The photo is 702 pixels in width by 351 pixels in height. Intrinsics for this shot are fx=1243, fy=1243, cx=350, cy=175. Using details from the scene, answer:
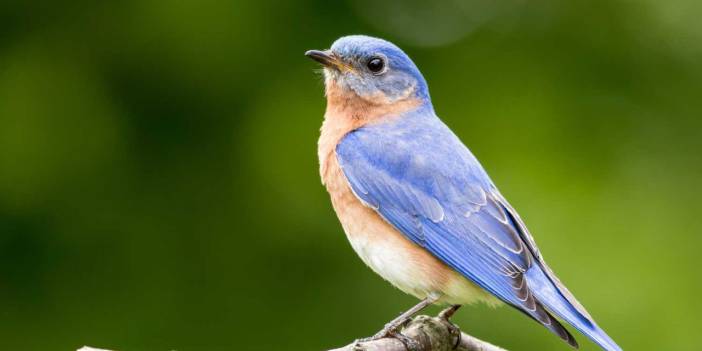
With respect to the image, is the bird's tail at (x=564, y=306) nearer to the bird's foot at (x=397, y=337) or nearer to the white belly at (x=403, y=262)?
the white belly at (x=403, y=262)

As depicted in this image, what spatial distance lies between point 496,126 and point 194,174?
1.93 metres

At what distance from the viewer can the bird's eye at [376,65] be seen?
691cm

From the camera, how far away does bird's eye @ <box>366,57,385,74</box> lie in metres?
6.91

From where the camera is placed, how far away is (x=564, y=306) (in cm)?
582

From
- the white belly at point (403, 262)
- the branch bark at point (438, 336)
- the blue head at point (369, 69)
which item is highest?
the blue head at point (369, 69)

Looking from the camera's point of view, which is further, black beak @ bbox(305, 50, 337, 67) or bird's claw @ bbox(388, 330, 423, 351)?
black beak @ bbox(305, 50, 337, 67)

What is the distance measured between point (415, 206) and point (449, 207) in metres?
0.17

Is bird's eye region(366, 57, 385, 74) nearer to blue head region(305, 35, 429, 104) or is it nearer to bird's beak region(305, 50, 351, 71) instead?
blue head region(305, 35, 429, 104)

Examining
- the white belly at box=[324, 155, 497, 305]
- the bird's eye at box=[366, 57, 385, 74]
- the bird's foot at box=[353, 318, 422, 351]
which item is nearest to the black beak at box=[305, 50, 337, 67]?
the bird's eye at box=[366, 57, 385, 74]

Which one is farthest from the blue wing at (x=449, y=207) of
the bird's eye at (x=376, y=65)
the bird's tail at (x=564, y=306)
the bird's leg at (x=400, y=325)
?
the bird's eye at (x=376, y=65)

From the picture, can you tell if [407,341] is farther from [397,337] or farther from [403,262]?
[403,262]

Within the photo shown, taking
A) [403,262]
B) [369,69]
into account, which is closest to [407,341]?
[403,262]

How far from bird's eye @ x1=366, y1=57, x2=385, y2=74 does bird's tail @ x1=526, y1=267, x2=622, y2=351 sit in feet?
5.03

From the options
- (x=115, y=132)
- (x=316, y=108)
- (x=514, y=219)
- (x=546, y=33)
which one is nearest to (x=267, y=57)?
(x=316, y=108)
